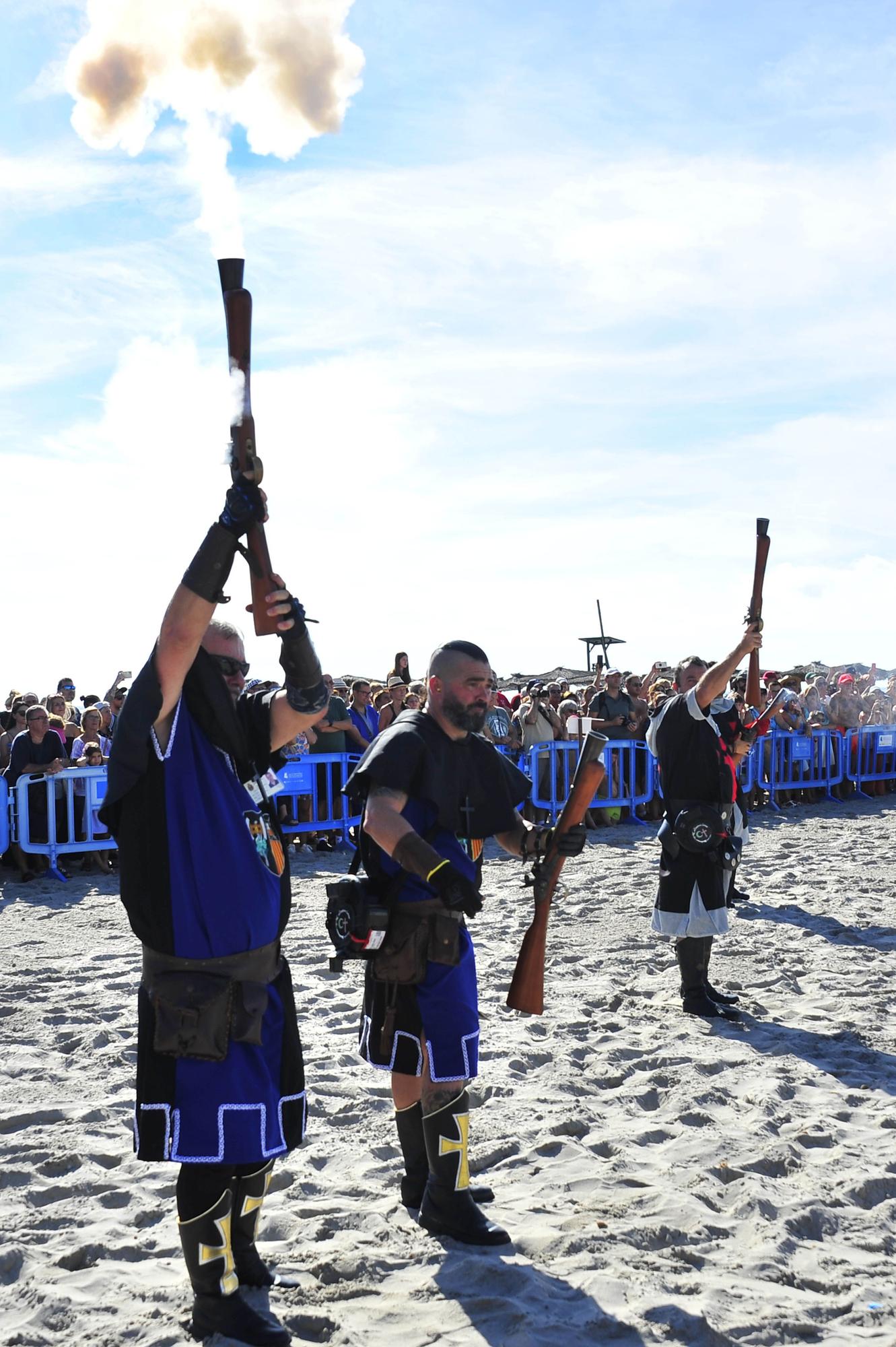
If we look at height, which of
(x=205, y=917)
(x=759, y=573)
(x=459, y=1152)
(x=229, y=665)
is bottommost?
(x=459, y=1152)

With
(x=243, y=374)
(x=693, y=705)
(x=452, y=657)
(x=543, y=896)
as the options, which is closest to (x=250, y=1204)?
(x=543, y=896)

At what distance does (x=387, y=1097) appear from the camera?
17.4 feet

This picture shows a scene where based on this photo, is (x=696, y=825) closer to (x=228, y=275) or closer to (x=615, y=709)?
(x=228, y=275)

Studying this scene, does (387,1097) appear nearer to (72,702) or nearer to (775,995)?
(775,995)

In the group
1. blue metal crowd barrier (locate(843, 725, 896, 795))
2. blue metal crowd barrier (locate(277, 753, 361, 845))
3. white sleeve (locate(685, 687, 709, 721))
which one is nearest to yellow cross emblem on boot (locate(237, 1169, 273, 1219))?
white sleeve (locate(685, 687, 709, 721))

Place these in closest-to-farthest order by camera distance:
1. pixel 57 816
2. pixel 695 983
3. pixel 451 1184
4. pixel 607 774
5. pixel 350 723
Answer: pixel 451 1184, pixel 695 983, pixel 57 816, pixel 350 723, pixel 607 774

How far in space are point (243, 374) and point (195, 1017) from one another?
5.51ft

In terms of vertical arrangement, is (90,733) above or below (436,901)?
above

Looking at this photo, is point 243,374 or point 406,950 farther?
point 406,950

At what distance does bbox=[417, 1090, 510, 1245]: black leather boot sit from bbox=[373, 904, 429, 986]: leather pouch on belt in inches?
16.8

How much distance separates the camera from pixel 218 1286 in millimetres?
3297

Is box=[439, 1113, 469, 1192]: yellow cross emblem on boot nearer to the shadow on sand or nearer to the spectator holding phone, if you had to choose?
the shadow on sand

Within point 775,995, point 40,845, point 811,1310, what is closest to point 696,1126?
point 811,1310

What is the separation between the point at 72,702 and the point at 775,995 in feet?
32.4
